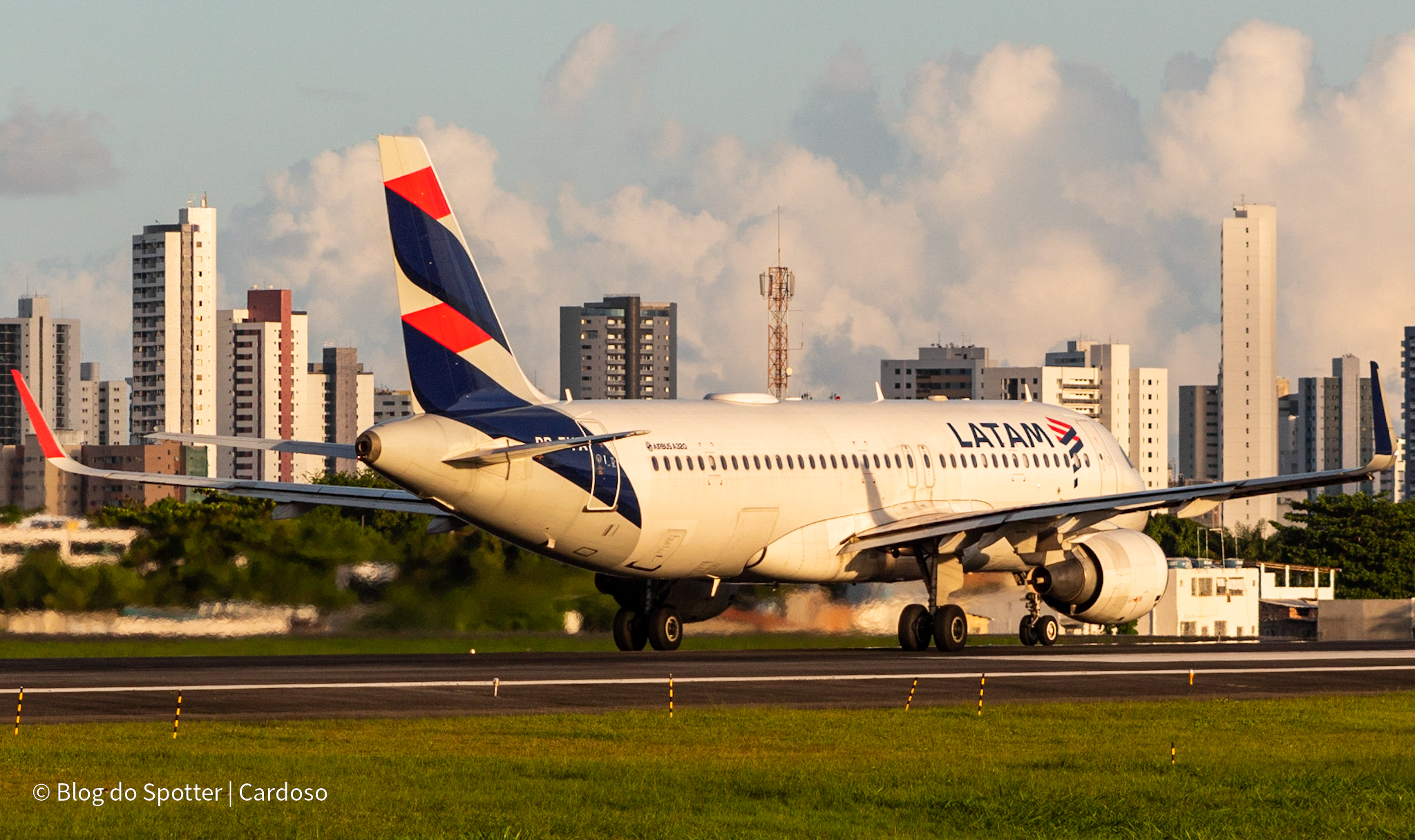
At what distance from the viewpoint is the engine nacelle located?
45.2 meters

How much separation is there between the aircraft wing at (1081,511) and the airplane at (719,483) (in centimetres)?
7

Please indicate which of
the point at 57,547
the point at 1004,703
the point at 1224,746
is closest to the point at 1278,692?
the point at 1004,703

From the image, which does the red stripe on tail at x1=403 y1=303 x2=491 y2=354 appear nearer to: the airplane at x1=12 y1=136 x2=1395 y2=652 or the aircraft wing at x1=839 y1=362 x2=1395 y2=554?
the airplane at x1=12 y1=136 x2=1395 y2=652

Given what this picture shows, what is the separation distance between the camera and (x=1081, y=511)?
43125 mm

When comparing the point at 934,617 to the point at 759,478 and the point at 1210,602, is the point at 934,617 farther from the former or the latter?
the point at 1210,602

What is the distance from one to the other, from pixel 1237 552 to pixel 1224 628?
286ft

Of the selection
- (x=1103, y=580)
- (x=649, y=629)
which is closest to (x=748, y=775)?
(x=649, y=629)

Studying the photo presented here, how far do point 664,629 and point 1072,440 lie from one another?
1248 cm

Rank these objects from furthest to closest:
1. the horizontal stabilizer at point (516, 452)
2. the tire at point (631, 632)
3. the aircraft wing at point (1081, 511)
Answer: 1. the tire at point (631, 632)
2. the aircraft wing at point (1081, 511)
3. the horizontal stabilizer at point (516, 452)

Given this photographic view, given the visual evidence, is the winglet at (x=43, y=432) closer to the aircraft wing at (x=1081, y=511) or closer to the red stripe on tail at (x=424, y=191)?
the red stripe on tail at (x=424, y=191)

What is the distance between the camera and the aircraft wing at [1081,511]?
1609 inches

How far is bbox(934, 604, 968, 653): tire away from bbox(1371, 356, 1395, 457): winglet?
369 inches

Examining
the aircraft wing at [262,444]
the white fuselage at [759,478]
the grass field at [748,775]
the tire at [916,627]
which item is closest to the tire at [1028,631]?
the white fuselage at [759,478]

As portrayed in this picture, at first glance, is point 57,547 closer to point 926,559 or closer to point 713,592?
point 713,592
